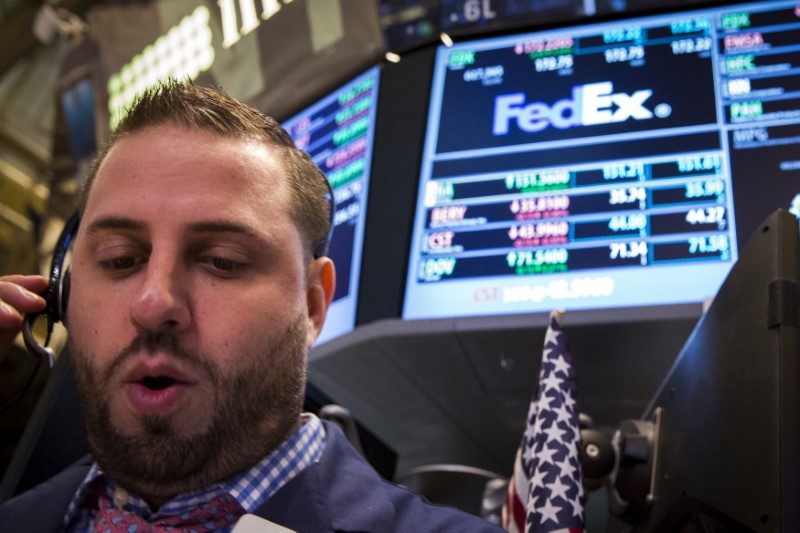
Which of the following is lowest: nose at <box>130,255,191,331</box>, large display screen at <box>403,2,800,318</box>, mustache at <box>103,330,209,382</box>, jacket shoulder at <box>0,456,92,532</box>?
jacket shoulder at <box>0,456,92,532</box>

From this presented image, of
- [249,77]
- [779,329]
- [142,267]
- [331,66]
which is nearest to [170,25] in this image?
[249,77]

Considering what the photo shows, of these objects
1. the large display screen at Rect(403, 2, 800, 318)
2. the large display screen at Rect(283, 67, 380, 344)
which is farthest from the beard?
the large display screen at Rect(283, 67, 380, 344)

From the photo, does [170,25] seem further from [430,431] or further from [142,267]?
[142,267]

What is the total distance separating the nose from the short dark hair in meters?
0.23

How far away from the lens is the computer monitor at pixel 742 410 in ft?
2.75

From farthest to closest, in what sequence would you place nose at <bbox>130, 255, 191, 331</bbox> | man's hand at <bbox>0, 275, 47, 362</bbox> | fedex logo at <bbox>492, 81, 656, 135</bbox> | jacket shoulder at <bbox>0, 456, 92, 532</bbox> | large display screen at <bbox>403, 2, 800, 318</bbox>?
1. fedex logo at <bbox>492, 81, 656, 135</bbox>
2. large display screen at <bbox>403, 2, 800, 318</bbox>
3. man's hand at <bbox>0, 275, 47, 362</bbox>
4. jacket shoulder at <bbox>0, 456, 92, 532</bbox>
5. nose at <bbox>130, 255, 191, 331</bbox>

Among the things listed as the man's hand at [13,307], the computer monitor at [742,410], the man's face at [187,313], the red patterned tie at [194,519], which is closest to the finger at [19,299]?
the man's hand at [13,307]

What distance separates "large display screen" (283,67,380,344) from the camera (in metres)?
2.10

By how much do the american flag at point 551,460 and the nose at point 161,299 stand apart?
1.62 ft

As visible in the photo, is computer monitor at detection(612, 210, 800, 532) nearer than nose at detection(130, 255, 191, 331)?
Yes

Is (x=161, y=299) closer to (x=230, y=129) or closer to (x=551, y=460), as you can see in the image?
(x=230, y=129)

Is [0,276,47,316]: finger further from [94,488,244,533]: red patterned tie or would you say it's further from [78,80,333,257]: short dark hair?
[94,488,244,533]: red patterned tie

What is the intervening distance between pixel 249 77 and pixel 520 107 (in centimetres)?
109

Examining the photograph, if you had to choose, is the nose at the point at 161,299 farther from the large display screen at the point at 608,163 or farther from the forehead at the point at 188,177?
the large display screen at the point at 608,163
